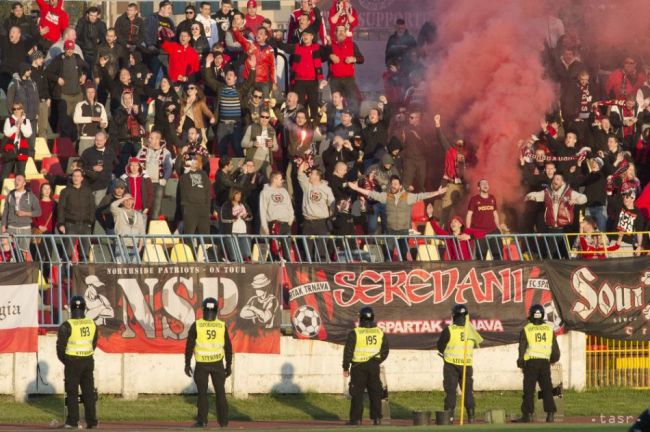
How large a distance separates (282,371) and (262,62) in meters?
6.84

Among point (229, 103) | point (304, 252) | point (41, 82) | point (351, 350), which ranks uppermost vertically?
point (41, 82)

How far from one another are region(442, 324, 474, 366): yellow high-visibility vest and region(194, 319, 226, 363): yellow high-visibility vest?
3.09 meters

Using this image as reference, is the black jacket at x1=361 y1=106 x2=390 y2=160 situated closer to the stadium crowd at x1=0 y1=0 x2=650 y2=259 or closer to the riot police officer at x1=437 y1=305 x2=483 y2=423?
the stadium crowd at x1=0 y1=0 x2=650 y2=259

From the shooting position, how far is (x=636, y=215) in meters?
25.0

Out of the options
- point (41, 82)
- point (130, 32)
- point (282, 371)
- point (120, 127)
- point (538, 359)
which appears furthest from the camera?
point (130, 32)

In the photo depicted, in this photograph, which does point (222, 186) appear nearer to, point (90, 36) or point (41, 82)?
point (41, 82)

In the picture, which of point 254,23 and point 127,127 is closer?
point 127,127

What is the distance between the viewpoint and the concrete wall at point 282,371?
22328 mm

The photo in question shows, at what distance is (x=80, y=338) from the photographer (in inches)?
810

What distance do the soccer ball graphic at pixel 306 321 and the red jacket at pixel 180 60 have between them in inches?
262

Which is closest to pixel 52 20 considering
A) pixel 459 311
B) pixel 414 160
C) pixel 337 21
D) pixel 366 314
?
pixel 337 21

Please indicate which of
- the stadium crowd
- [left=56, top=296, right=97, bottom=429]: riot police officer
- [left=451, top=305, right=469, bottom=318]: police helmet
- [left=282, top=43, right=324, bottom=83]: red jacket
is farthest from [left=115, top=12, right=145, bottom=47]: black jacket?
[left=451, top=305, right=469, bottom=318]: police helmet

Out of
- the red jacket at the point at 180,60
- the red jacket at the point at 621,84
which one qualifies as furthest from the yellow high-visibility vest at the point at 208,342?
the red jacket at the point at 621,84

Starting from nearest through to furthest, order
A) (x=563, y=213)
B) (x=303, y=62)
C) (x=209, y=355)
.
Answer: (x=209, y=355), (x=563, y=213), (x=303, y=62)
